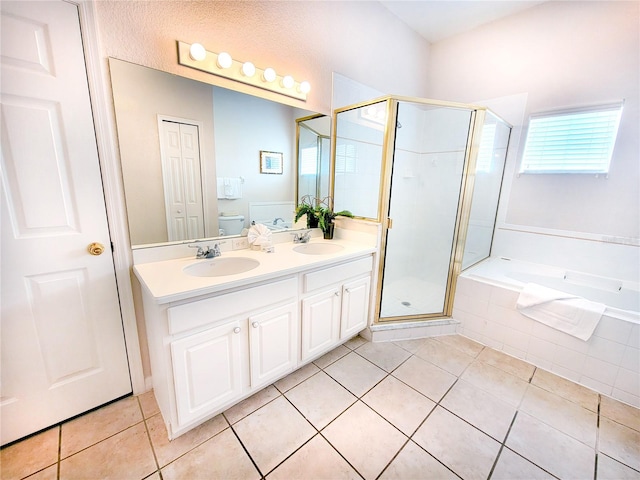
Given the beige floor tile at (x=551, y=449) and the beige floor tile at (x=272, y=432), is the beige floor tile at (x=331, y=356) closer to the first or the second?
the beige floor tile at (x=272, y=432)

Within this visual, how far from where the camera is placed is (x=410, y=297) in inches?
99.8

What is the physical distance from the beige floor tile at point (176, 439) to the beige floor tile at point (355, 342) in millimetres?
1032

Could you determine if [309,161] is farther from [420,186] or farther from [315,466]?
[315,466]

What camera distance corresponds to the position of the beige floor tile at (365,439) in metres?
1.21

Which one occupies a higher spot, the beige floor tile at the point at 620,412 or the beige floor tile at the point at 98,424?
the beige floor tile at the point at 620,412

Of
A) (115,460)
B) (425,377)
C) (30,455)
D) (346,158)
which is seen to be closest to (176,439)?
(115,460)

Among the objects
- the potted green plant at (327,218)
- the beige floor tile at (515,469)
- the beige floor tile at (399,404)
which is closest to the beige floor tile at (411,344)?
the beige floor tile at (399,404)

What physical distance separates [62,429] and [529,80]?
169 inches

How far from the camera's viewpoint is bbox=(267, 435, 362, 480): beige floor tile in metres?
1.15

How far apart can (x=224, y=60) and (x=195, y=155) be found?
0.58m

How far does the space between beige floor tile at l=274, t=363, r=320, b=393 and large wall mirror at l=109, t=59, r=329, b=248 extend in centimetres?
104

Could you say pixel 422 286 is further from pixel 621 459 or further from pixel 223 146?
pixel 223 146

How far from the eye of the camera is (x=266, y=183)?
74.0 inches

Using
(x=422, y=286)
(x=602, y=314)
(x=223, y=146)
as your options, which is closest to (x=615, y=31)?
(x=602, y=314)
